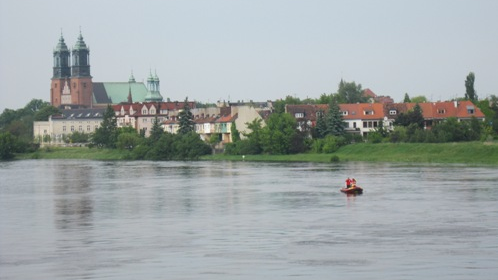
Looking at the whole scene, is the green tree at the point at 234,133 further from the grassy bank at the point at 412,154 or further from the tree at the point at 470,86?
the tree at the point at 470,86

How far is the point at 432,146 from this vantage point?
95.2m

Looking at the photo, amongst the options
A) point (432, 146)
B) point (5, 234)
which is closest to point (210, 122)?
Result: point (432, 146)

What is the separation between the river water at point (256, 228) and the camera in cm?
3334

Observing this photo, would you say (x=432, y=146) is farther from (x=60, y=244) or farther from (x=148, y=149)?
(x=60, y=244)

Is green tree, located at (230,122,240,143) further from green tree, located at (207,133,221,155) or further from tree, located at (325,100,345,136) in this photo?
tree, located at (325,100,345,136)

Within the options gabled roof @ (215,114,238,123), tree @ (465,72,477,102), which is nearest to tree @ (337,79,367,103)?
tree @ (465,72,477,102)

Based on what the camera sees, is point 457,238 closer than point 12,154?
Yes

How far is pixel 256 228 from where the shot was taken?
143 ft

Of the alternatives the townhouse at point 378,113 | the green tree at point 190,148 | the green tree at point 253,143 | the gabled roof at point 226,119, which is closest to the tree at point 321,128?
the townhouse at point 378,113

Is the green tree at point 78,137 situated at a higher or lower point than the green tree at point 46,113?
lower

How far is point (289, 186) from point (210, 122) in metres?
72.4

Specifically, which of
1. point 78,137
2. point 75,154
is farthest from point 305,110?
point 78,137

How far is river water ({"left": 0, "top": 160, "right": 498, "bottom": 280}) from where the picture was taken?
33344 millimetres

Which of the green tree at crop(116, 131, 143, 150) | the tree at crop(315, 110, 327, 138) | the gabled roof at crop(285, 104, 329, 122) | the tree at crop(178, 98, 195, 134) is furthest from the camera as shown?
the tree at crop(178, 98, 195, 134)
